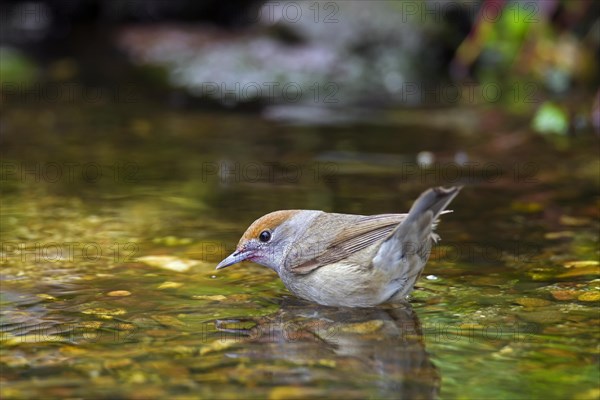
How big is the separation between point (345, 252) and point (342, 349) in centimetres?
86

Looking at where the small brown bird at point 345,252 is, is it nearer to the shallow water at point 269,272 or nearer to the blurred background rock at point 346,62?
the shallow water at point 269,272

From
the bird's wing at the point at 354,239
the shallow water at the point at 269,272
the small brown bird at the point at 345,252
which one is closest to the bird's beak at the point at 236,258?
the small brown bird at the point at 345,252

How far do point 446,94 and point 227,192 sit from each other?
5.24 metres

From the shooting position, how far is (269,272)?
5.99 metres

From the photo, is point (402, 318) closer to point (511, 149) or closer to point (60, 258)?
point (60, 258)

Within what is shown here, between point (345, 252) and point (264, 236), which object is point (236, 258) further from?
point (345, 252)

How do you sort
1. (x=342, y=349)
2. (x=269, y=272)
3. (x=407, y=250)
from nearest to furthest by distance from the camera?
(x=342, y=349), (x=407, y=250), (x=269, y=272)

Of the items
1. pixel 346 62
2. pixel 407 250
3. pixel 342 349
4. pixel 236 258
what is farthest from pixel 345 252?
pixel 346 62

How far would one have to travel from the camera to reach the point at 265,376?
403cm

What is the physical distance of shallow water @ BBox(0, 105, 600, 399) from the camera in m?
4.09

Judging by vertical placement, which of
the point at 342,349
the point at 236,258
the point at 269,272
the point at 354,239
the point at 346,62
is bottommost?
the point at 342,349

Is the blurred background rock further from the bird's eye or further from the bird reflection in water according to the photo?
the bird reflection in water

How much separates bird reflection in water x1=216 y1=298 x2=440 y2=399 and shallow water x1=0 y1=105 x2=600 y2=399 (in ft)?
0.04

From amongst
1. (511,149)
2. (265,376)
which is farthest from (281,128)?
(265,376)
